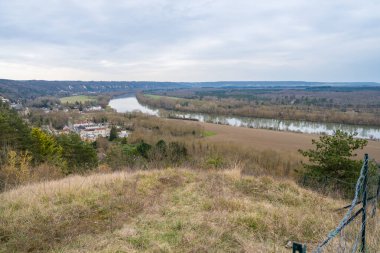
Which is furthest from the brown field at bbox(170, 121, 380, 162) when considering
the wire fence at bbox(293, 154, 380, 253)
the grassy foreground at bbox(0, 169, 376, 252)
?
the wire fence at bbox(293, 154, 380, 253)

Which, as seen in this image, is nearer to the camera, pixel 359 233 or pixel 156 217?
pixel 359 233

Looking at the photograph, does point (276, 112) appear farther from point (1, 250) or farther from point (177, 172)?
point (1, 250)

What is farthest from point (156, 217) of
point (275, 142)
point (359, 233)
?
point (275, 142)

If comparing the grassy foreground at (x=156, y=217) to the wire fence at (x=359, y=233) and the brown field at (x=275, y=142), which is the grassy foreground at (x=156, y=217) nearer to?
the wire fence at (x=359, y=233)

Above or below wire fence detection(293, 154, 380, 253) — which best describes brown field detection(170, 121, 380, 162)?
below

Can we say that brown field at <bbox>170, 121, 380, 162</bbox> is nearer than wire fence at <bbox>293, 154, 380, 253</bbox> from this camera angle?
No

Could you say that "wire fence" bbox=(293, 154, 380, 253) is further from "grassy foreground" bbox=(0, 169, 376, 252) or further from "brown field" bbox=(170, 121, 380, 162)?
"brown field" bbox=(170, 121, 380, 162)

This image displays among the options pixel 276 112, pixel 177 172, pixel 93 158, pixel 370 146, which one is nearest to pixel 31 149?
pixel 93 158

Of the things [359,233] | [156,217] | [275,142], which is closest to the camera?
[359,233]

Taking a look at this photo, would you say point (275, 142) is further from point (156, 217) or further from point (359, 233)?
point (156, 217)
